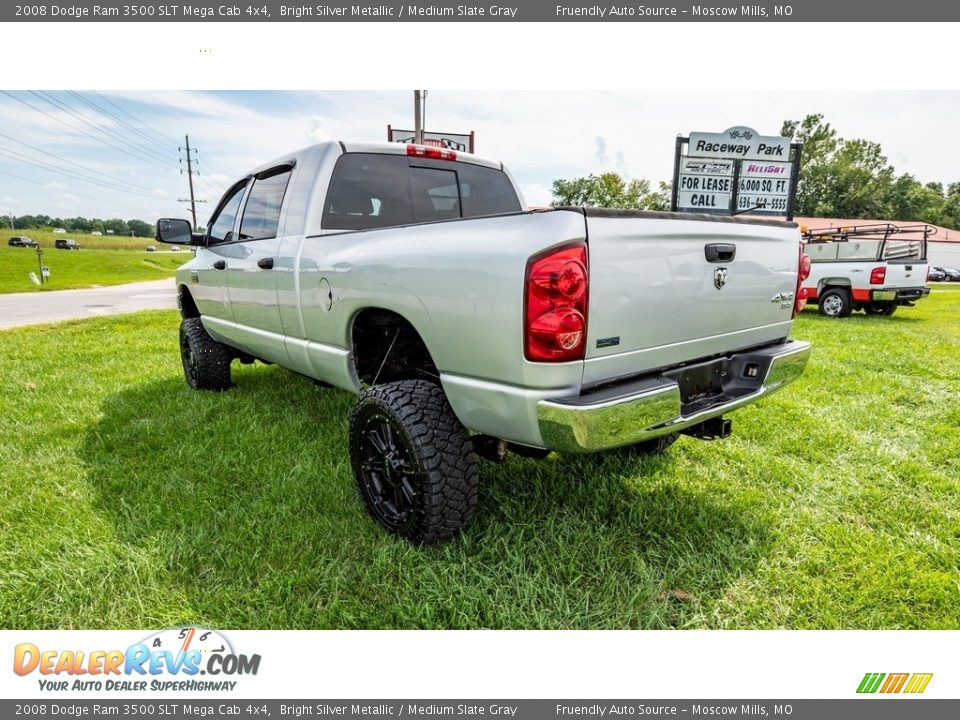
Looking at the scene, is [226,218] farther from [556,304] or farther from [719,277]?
[719,277]

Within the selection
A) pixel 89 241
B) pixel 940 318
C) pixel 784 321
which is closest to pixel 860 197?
pixel 940 318

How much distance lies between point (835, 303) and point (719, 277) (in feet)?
36.4

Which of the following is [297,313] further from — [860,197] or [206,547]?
[860,197]

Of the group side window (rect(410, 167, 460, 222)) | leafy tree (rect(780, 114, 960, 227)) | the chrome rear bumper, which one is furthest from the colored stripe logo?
leafy tree (rect(780, 114, 960, 227))

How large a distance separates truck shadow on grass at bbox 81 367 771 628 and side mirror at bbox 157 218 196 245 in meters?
1.60

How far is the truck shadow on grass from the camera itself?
6.86ft

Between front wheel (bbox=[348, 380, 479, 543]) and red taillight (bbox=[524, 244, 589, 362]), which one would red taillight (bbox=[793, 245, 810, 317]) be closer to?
red taillight (bbox=[524, 244, 589, 362])

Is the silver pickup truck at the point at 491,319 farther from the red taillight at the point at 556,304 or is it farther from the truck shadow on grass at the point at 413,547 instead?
the truck shadow on grass at the point at 413,547

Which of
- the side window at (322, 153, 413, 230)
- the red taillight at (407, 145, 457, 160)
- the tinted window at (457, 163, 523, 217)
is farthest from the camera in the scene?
the tinted window at (457, 163, 523, 217)

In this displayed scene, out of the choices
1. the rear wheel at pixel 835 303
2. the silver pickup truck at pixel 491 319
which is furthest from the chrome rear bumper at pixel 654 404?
the rear wheel at pixel 835 303

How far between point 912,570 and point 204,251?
5116mm

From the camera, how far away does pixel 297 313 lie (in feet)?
10.3

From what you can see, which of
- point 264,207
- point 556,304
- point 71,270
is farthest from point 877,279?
point 71,270

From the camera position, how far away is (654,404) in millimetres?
2012
